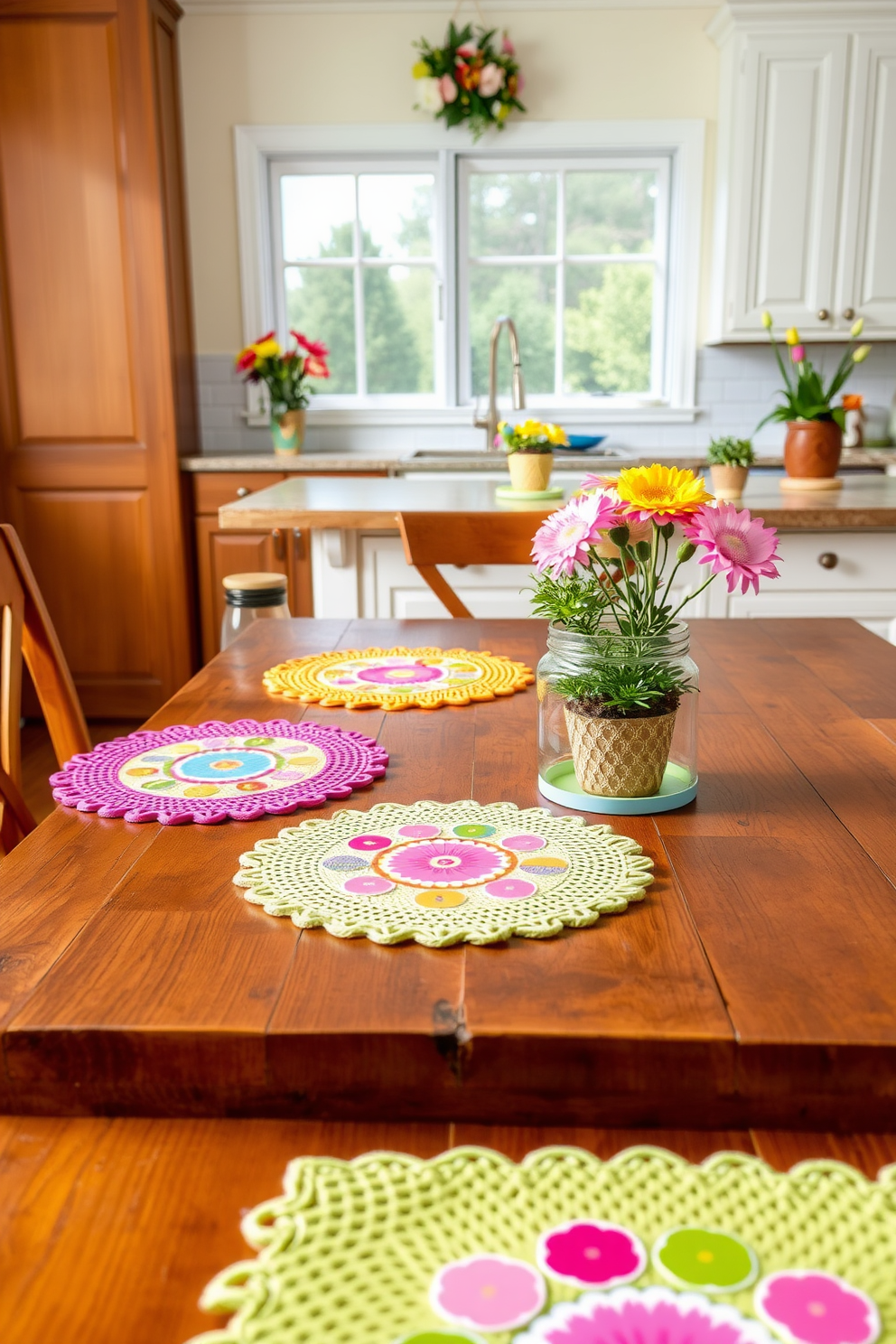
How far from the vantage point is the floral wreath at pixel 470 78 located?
3891mm

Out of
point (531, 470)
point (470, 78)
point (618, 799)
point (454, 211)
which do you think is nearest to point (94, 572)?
point (454, 211)

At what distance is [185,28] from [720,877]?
422 centimetres

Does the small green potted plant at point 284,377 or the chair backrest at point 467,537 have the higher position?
the small green potted plant at point 284,377

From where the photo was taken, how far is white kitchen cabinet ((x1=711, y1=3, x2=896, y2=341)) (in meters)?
3.73

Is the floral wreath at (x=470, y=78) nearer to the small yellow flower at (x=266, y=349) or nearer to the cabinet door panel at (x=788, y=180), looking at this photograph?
the cabinet door panel at (x=788, y=180)

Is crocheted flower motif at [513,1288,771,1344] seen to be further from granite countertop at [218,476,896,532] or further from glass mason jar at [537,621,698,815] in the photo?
granite countertop at [218,476,896,532]

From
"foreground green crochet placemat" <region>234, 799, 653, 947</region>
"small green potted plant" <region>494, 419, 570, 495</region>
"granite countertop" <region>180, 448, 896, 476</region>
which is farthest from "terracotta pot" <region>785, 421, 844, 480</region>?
"foreground green crochet placemat" <region>234, 799, 653, 947</region>

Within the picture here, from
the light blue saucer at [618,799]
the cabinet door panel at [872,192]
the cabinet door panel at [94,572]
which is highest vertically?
the cabinet door panel at [872,192]

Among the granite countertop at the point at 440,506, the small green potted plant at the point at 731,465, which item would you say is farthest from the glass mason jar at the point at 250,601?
the small green potted plant at the point at 731,465

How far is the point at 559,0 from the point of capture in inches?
156

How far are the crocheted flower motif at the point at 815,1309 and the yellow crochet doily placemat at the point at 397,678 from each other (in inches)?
32.1

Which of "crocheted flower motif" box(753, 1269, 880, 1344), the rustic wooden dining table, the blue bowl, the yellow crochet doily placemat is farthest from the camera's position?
the blue bowl

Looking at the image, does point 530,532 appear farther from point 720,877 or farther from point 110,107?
point 110,107

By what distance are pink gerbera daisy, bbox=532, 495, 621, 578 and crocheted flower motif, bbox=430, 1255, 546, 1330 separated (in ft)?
1.68
